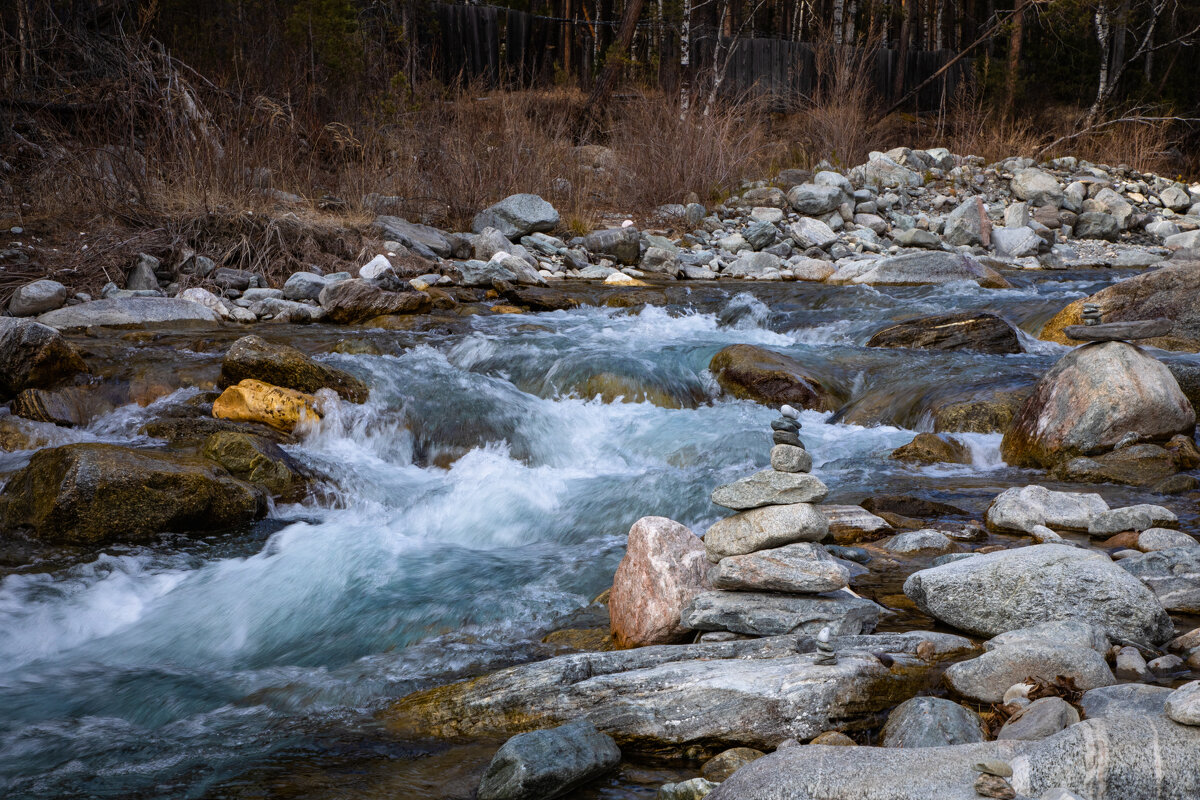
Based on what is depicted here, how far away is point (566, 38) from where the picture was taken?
22.7m

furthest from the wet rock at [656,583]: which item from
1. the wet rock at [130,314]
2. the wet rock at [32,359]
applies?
the wet rock at [130,314]

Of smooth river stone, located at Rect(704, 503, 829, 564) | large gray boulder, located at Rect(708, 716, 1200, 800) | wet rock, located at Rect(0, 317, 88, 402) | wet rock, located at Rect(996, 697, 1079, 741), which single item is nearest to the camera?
large gray boulder, located at Rect(708, 716, 1200, 800)

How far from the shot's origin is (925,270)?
1114cm

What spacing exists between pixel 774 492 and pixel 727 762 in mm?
1232

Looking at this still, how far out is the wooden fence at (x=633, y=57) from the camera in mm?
19562

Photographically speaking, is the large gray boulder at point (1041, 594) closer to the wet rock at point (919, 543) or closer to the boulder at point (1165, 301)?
the wet rock at point (919, 543)

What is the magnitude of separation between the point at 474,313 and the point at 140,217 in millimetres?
3919

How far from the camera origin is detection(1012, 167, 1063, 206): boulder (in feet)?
49.4

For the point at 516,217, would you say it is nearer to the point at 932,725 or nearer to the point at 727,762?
the point at 727,762

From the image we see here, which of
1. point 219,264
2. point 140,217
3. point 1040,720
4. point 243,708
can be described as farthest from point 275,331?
point 1040,720

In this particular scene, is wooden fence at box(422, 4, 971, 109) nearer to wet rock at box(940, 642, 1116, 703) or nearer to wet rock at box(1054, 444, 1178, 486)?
wet rock at box(1054, 444, 1178, 486)

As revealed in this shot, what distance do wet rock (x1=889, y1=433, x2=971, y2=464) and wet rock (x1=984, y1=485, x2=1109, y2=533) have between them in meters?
1.19

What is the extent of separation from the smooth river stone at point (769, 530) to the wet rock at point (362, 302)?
612 cm

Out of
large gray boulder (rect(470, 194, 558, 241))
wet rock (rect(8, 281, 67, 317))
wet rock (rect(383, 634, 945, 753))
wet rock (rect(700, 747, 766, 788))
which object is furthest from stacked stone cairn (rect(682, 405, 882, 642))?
large gray boulder (rect(470, 194, 558, 241))
